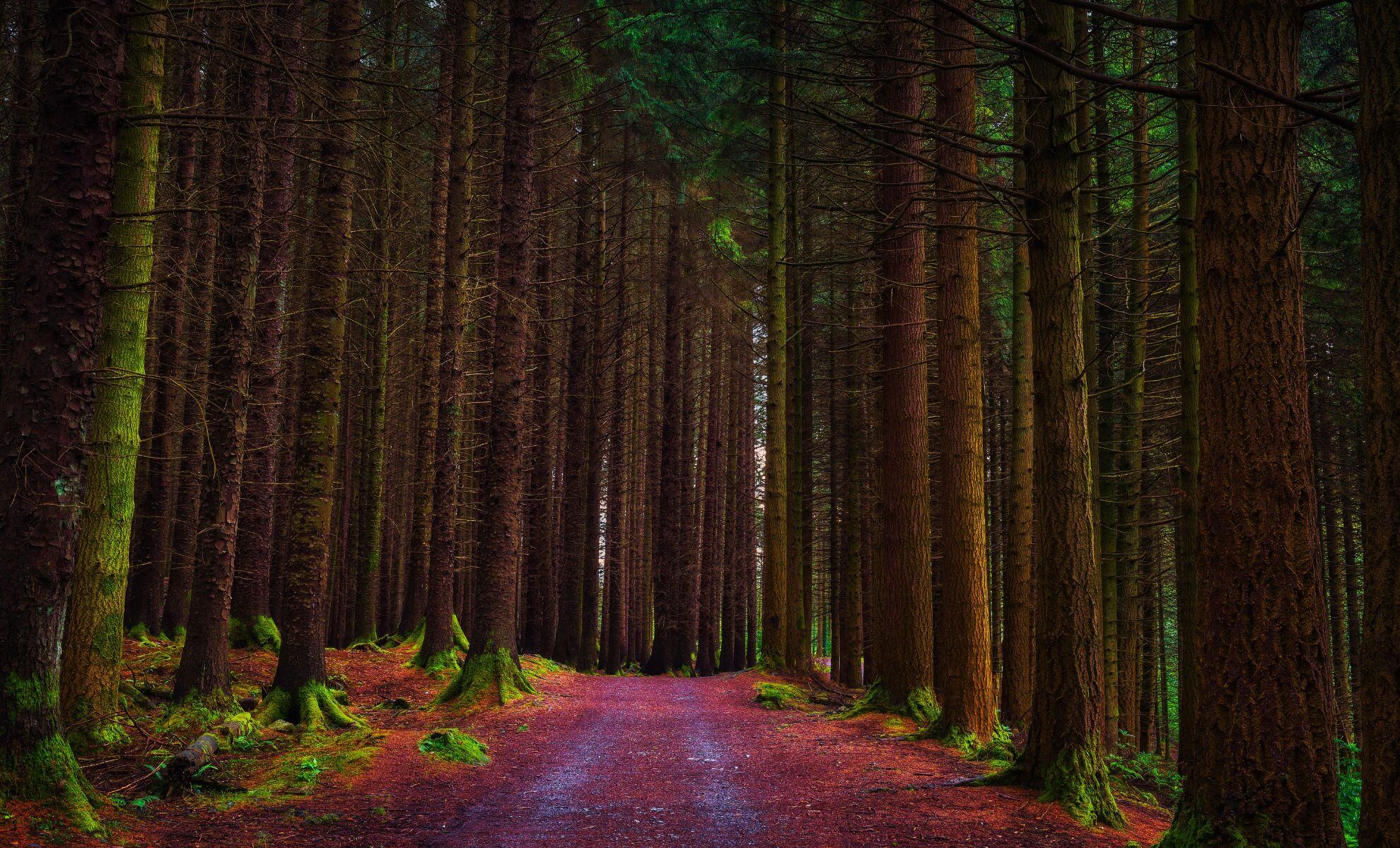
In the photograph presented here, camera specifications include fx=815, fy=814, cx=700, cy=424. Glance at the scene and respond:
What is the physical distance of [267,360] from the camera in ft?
34.0

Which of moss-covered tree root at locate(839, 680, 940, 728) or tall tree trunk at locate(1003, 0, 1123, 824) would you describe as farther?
moss-covered tree root at locate(839, 680, 940, 728)

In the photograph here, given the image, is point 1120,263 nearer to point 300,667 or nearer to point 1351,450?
point 1351,450

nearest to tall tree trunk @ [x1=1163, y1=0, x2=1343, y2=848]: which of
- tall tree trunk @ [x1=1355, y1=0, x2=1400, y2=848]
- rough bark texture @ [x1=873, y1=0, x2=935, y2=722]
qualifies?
tall tree trunk @ [x1=1355, y1=0, x2=1400, y2=848]

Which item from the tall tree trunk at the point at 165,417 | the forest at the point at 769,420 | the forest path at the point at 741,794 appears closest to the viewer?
Result: the forest at the point at 769,420

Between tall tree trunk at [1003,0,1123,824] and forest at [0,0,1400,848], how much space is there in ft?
0.13

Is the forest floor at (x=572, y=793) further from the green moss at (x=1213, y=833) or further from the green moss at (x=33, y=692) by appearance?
the green moss at (x=1213, y=833)

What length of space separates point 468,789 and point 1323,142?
42.5 feet

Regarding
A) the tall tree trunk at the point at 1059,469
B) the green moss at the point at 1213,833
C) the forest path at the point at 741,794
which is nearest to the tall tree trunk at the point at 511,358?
the forest path at the point at 741,794

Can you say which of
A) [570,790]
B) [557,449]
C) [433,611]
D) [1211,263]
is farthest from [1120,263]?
[557,449]

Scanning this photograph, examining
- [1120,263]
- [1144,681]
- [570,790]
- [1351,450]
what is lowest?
[1144,681]

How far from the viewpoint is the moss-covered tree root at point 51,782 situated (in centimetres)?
491

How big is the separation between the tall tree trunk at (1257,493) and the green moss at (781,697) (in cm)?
920

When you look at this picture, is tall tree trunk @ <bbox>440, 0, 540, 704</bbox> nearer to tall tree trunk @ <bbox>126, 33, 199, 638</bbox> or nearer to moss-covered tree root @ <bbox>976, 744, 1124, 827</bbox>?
tall tree trunk @ <bbox>126, 33, 199, 638</bbox>

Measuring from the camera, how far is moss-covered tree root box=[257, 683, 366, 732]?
357 inches
